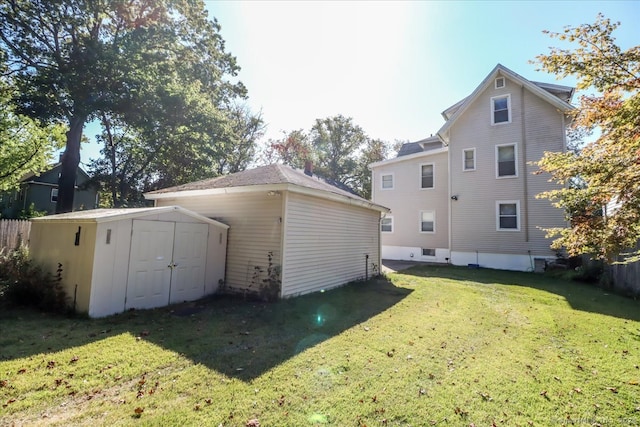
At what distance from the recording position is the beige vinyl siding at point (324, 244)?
7.71m

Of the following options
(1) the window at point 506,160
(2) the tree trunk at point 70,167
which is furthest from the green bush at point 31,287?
(1) the window at point 506,160

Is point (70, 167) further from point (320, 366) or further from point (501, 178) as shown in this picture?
point (501, 178)

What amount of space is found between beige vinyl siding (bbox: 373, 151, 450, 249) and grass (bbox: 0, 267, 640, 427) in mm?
10130

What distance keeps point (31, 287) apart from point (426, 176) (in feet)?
57.9

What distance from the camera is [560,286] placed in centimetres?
1059

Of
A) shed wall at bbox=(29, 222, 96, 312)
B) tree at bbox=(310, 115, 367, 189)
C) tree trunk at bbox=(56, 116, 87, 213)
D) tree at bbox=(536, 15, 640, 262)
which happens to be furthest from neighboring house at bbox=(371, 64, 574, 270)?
tree trunk at bbox=(56, 116, 87, 213)

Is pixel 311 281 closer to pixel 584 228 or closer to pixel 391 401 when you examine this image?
pixel 391 401

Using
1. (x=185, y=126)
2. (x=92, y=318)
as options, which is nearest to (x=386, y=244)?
(x=185, y=126)

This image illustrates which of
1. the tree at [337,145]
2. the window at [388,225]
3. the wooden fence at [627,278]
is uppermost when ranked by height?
the tree at [337,145]

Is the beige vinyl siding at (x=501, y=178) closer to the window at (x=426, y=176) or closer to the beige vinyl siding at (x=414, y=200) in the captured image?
the beige vinyl siding at (x=414, y=200)

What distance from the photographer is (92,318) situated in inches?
225

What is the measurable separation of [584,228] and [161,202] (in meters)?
11.2

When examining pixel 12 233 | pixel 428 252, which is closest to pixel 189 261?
pixel 12 233

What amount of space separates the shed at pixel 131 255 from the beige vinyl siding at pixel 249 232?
1.24 ft
